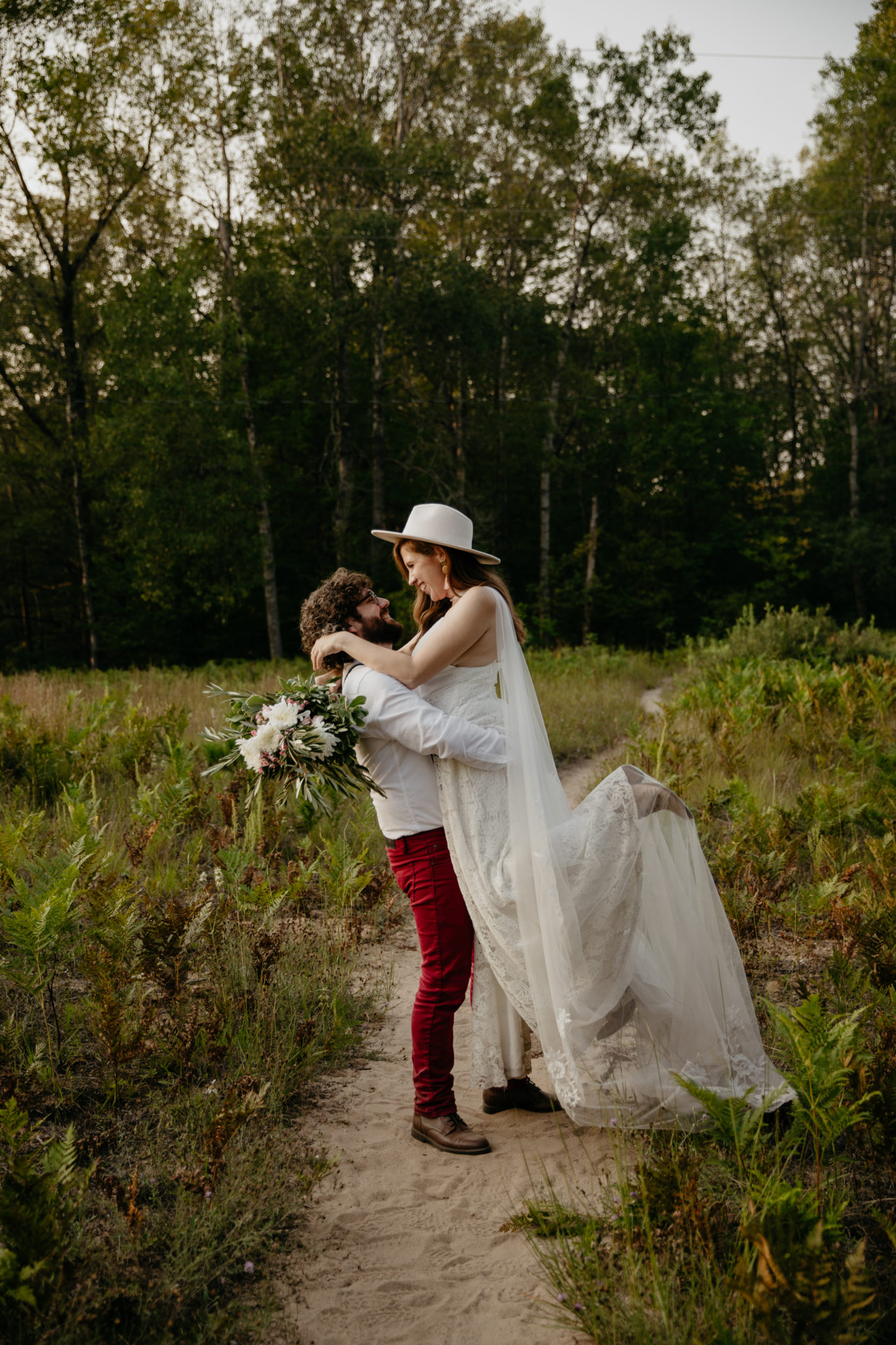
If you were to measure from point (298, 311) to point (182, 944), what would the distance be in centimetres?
1973

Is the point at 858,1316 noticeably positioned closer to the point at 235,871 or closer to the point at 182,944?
the point at 182,944

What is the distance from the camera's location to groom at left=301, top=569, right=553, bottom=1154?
10.1 feet

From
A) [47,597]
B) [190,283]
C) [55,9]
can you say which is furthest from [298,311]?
[47,597]

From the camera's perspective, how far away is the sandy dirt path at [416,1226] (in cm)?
239

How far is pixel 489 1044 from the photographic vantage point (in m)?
3.33

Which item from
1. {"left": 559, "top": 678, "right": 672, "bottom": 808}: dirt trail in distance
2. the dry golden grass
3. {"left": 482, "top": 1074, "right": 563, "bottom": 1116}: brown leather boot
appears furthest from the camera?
Result: the dry golden grass

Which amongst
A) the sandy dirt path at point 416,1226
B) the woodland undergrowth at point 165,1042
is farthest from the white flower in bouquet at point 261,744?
the sandy dirt path at point 416,1226

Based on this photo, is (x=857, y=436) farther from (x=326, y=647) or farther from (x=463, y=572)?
(x=326, y=647)

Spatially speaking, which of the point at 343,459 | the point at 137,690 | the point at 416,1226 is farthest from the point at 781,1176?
the point at 343,459

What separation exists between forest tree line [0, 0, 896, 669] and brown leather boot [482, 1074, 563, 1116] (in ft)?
60.7

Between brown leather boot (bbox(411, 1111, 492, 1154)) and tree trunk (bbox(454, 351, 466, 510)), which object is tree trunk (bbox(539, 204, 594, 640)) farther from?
brown leather boot (bbox(411, 1111, 492, 1154))

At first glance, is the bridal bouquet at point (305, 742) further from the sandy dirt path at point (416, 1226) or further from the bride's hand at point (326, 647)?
the sandy dirt path at point (416, 1226)

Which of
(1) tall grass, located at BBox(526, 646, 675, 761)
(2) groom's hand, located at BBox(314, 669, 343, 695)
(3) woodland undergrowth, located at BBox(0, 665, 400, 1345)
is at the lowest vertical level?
(1) tall grass, located at BBox(526, 646, 675, 761)

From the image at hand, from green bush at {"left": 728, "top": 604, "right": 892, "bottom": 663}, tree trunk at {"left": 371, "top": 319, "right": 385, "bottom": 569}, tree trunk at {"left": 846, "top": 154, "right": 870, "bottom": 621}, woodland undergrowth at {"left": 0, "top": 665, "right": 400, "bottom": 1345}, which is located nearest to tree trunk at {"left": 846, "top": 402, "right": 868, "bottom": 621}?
tree trunk at {"left": 846, "top": 154, "right": 870, "bottom": 621}
